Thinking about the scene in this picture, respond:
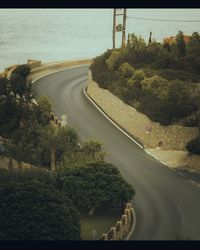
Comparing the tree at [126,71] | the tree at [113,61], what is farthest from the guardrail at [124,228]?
the tree at [113,61]

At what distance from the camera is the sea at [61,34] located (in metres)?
101

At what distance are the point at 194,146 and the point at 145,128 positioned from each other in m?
6.54

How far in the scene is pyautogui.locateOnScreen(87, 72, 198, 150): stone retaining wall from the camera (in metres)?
45.9

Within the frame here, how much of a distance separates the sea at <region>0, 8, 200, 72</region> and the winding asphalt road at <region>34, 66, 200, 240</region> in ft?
119

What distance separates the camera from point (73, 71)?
7638 centimetres

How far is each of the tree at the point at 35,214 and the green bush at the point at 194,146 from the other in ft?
53.3

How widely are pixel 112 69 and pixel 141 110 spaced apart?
13.9 meters

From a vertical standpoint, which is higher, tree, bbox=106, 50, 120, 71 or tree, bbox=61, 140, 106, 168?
tree, bbox=106, 50, 120, 71

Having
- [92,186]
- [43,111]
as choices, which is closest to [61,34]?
[43,111]

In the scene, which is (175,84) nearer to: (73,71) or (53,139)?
(53,139)

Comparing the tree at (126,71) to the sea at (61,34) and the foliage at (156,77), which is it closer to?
the foliage at (156,77)

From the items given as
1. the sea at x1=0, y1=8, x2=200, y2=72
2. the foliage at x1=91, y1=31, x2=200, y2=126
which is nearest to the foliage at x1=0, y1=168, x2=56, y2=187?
the foliage at x1=91, y1=31, x2=200, y2=126

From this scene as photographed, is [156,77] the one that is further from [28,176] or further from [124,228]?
[28,176]

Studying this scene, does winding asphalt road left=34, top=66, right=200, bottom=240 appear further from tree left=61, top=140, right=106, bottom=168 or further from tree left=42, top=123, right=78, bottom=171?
tree left=42, top=123, right=78, bottom=171
